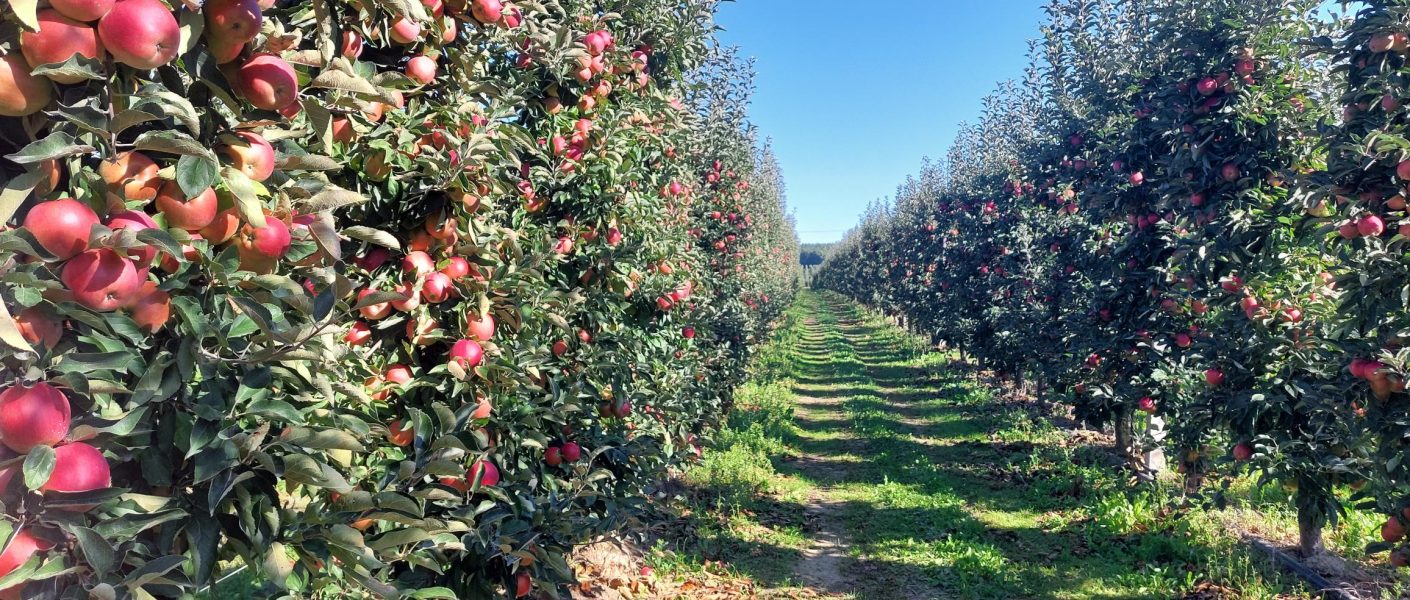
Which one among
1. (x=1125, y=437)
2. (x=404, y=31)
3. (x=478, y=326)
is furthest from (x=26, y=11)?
(x=1125, y=437)

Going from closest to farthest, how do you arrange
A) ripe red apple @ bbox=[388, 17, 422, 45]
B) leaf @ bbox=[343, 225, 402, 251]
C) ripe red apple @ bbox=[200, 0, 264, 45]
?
ripe red apple @ bbox=[200, 0, 264, 45] < leaf @ bbox=[343, 225, 402, 251] < ripe red apple @ bbox=[388, 17, 422, 45]

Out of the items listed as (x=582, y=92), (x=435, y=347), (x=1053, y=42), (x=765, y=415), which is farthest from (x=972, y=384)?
(x=435, y=347)

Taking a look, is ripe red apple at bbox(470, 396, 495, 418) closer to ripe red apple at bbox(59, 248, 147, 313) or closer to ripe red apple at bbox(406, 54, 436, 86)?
ripe red apple at bbox(406, 54, 436, 86)

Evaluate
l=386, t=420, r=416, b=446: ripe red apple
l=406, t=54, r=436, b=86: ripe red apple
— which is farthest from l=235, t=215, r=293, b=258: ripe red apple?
l=386, t=420, r=416, b=446: ripe red apple

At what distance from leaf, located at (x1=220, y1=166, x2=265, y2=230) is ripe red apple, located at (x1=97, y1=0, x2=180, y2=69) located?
0.66 ft

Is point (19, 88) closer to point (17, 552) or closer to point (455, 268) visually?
point (17, 552)

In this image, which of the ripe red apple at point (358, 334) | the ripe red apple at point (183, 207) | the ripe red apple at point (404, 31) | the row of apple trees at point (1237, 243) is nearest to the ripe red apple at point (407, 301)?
the ripe red apple at point (358, 334)

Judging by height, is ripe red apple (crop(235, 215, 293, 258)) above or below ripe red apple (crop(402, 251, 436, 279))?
above

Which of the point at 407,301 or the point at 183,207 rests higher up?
the point at 183,207

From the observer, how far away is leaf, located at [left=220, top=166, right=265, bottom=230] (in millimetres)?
1314

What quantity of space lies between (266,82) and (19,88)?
0.38 metres

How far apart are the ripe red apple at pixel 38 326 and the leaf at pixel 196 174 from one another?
0.27 meters

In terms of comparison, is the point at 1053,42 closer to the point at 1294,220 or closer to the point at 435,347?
the point at 1294,220

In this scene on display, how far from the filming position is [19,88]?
45.5 inches
